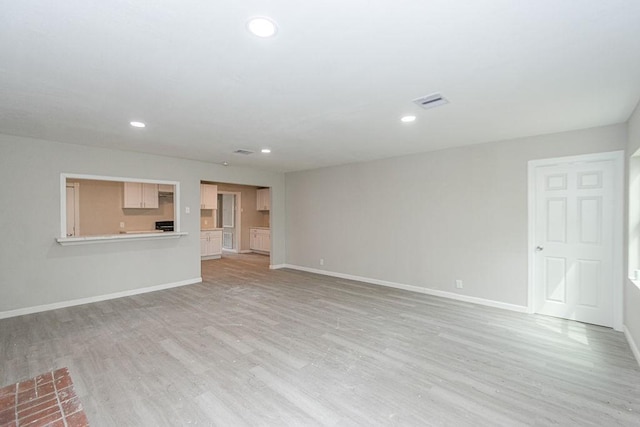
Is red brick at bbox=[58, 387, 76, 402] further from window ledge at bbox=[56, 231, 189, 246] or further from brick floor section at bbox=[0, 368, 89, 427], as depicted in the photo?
window ledge at bbox=[56, 231, 189, 246]

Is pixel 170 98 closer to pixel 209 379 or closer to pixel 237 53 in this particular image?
pixel 237 53

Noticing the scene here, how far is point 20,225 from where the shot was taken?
398cm

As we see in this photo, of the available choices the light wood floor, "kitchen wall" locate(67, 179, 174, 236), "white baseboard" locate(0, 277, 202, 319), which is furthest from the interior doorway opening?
the light wood floor

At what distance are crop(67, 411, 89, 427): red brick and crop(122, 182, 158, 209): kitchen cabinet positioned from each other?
5452mm

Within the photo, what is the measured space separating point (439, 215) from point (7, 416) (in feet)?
17.2

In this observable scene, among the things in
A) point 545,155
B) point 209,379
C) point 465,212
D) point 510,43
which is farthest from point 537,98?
point 209,379

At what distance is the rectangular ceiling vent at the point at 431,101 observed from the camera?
2.61 meters

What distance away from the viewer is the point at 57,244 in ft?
14.0

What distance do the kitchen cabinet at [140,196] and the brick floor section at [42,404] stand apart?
4909 millimetres

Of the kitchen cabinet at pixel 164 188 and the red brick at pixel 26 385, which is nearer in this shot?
the red brick at pixel 26 385

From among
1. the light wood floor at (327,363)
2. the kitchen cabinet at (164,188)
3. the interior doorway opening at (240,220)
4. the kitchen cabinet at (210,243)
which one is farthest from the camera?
the interior doorway opening at (240,220)

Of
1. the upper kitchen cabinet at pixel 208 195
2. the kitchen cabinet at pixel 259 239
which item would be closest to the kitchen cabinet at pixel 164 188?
the upper kitchen cabinet at pixel 208 195

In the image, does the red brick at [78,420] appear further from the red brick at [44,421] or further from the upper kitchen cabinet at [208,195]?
the upper kitchen cabinet at [208,195]

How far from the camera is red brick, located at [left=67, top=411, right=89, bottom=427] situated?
75.5 inches
